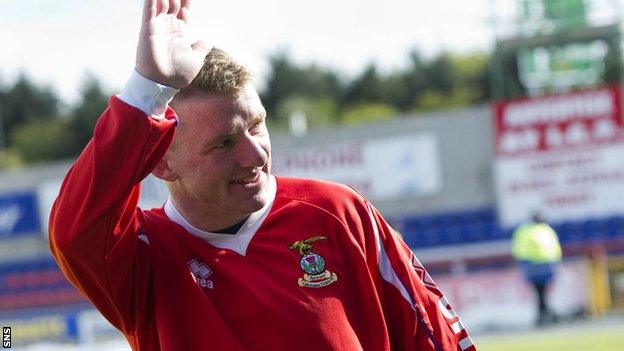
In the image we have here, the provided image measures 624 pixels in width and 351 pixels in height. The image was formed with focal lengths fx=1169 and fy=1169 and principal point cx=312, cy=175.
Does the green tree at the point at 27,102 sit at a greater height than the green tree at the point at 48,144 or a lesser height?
greater

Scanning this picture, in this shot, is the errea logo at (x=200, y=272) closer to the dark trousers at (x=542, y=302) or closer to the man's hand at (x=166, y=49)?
the man's hand at (x=166, y=49)

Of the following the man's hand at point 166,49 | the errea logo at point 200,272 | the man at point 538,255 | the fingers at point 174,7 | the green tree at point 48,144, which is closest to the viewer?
the man's hand at point 166,49

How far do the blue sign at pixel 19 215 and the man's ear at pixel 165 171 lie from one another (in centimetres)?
2663

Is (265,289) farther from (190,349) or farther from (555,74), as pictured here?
(555,74)

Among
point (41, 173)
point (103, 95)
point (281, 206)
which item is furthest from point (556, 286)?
point (103, 95)

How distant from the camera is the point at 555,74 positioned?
98.9 feet

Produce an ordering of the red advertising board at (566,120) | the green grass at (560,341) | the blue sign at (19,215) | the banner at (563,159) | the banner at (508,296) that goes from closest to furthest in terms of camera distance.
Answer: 1. the green grass at (560,341)
2. the banner at (508,296)
3. the banner at (563,159)
4. the red advertising board at (566,120)
5. the blue sign at (19,215)

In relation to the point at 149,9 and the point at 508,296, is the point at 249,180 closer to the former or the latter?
the point at 149,9

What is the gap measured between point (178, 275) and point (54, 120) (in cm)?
7065

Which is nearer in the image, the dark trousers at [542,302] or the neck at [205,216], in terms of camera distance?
the neck at [205,216]

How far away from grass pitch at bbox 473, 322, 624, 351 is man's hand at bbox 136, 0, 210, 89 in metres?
10.9

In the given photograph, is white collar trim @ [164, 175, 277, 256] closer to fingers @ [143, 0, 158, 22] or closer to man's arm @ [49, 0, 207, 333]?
man's arm @ [49, 0, 207, 333]

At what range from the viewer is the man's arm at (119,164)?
8.11ft

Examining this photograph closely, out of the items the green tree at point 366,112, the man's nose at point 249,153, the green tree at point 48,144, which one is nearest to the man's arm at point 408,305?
the man's nose at point 249,153
